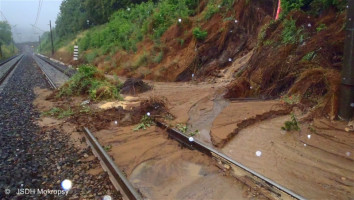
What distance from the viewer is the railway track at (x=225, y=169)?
405 cm

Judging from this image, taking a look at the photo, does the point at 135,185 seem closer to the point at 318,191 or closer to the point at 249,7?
the point at 318,191

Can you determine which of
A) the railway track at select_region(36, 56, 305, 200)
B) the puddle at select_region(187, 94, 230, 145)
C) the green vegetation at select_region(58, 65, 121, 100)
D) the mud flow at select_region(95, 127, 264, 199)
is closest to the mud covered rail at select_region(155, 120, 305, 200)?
the railway track at select_region(36, 56, 305, 200)

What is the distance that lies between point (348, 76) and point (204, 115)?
371cm

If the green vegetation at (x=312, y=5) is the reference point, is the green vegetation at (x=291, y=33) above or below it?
below

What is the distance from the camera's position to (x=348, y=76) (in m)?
5.85

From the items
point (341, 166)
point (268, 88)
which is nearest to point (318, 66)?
point (268, 88)

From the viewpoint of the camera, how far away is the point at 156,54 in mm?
19234

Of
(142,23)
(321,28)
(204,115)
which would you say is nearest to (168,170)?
(204,115)

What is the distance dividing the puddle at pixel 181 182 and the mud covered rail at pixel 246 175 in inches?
7.3

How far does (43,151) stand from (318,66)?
6740mm

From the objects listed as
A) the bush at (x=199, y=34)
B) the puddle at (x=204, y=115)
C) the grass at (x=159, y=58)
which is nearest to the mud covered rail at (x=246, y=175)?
the puddle at (x=204, y=115)

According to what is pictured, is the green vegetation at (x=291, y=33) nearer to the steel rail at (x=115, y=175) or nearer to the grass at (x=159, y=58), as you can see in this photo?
the steel rail at (x=115, y=175)

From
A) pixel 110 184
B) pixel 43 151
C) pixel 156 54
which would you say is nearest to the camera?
pixel 110 184

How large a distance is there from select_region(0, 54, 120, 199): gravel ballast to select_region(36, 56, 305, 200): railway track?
148 millimetres
